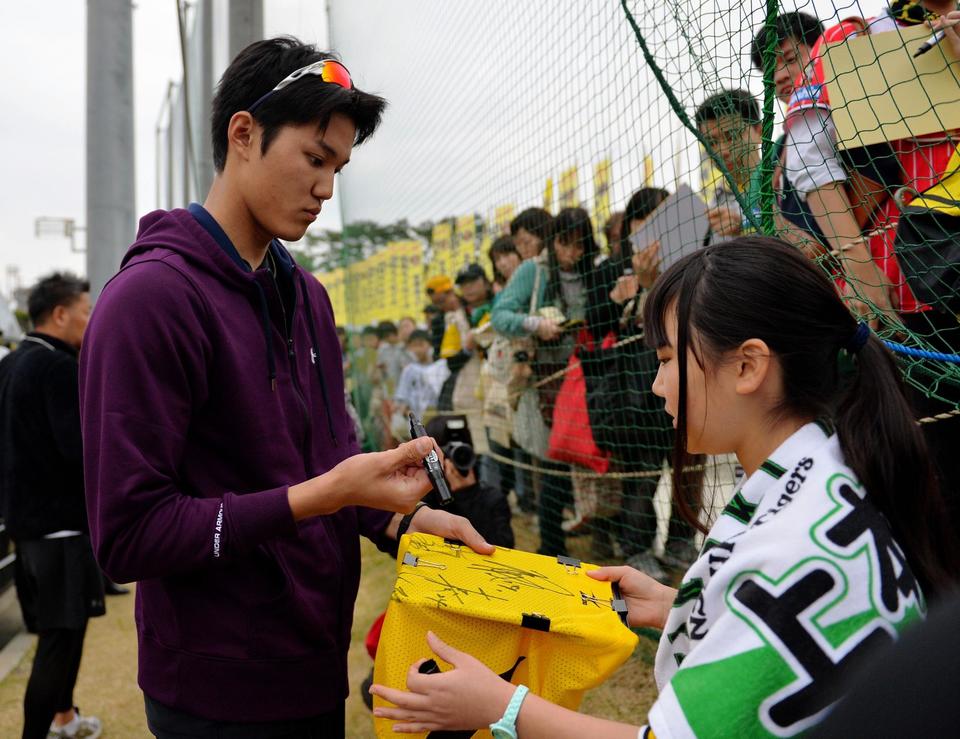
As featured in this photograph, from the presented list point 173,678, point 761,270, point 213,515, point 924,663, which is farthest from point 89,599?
point 924,663

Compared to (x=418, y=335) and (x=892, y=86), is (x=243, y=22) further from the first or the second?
(x=892, y=86)

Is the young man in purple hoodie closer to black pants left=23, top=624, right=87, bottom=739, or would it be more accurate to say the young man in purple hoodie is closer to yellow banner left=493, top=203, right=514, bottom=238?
black pants left=23, top=624, right=87, bottom=739

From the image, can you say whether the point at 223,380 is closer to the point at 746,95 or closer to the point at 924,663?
the point at 924,663

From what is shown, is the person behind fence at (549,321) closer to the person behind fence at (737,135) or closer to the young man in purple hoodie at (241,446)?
the person behind fence at (737,135)

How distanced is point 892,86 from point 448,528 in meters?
1.44

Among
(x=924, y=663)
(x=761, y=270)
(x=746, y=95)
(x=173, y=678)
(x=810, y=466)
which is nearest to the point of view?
(x=924, y=663)

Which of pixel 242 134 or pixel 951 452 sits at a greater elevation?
pixel 242 134

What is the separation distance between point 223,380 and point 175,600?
388mm

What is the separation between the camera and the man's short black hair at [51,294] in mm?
3490

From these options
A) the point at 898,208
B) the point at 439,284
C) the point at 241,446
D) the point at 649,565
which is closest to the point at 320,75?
the point at 241,446

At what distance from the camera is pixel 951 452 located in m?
2.17

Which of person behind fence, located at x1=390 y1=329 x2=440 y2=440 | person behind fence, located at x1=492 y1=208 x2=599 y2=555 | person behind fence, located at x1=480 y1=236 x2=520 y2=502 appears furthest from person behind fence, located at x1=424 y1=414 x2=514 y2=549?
person behind fence, located at x1=390 y1=329 x2=440 y2=440

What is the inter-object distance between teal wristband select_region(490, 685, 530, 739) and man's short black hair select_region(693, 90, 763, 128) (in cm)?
167

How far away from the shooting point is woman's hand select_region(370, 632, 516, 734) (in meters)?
1.16
